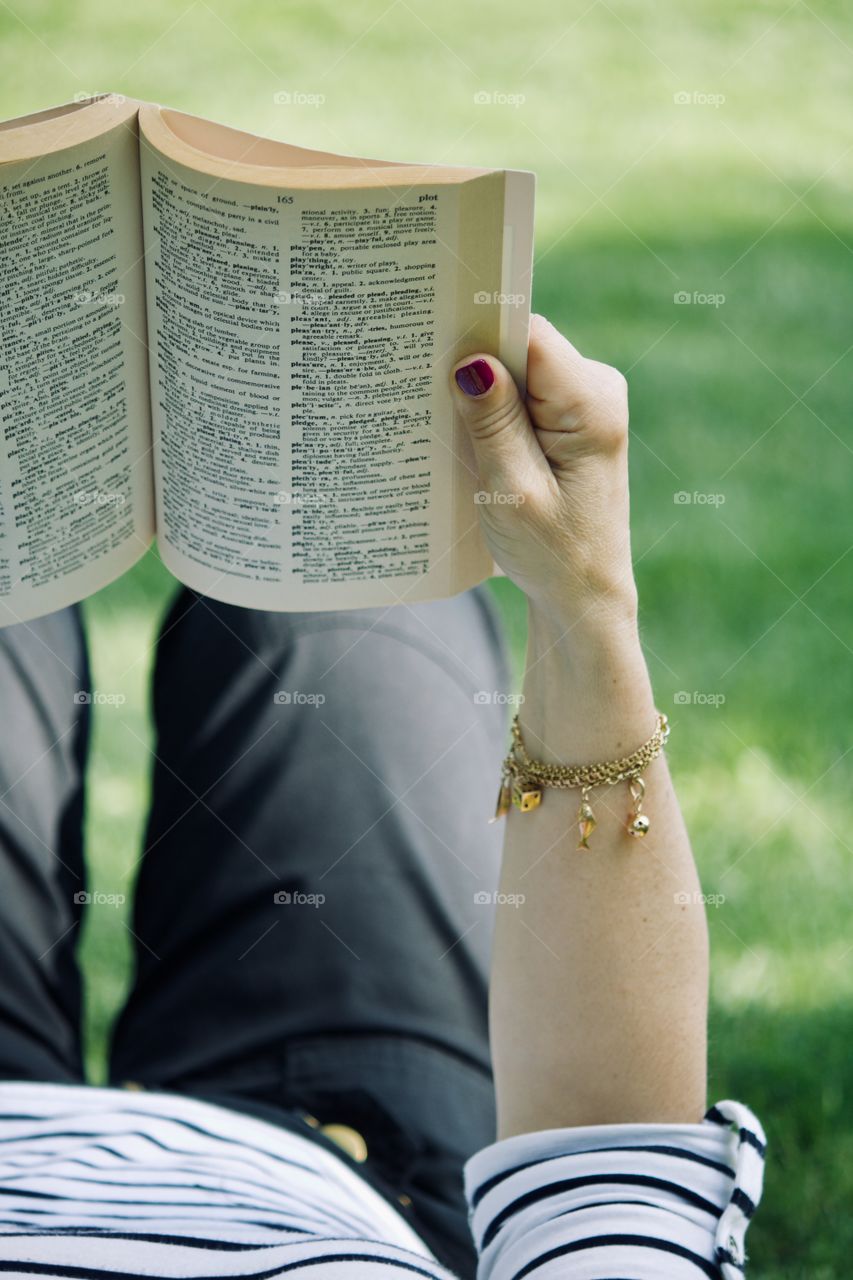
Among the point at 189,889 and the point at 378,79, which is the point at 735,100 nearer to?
the point at 378,79

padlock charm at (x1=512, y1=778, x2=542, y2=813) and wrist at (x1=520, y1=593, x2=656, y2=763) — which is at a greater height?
wrist at (x1=520, y1=593, x2=656, y2=763)

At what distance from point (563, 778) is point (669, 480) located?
1332mm

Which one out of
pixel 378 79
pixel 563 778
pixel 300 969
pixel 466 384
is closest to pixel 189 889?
pixel 300 969
